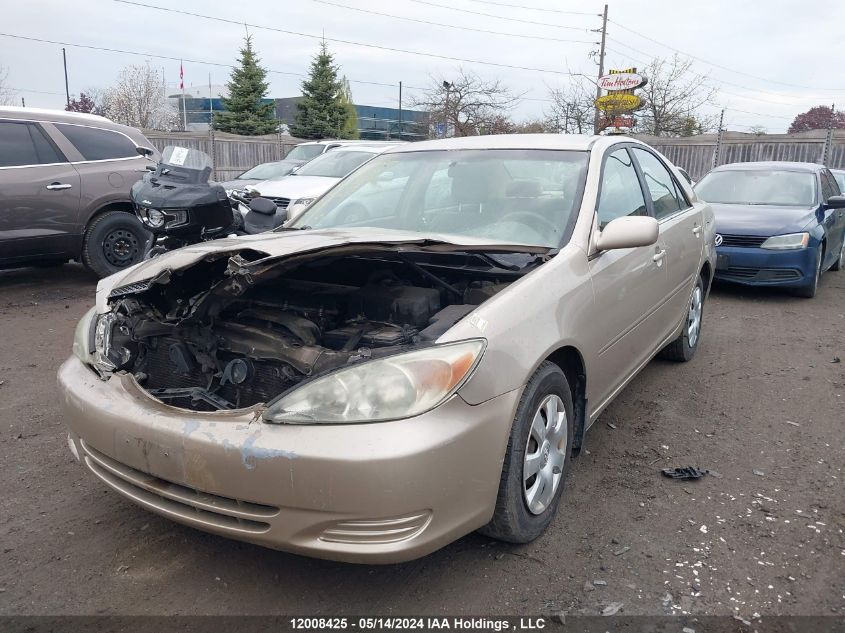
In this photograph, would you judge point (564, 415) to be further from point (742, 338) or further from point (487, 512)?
point (742, 338)

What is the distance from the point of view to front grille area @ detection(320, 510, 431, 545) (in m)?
1.99

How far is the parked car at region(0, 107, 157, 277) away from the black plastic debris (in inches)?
246

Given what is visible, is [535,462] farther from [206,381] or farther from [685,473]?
[206,381]

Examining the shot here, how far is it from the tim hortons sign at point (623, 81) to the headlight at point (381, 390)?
23865 mm

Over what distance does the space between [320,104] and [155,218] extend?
101 feet

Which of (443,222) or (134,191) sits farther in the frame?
(134,191)

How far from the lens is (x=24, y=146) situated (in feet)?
22.1

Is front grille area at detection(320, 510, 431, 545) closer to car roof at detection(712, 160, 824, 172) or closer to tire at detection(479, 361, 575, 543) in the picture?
tire at detection(479, 361, 575, 543)

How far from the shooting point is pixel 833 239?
825cm

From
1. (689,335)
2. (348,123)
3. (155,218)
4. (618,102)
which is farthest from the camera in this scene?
(348,123)

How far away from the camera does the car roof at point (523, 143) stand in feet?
11.9

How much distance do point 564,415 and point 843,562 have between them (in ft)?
3.92

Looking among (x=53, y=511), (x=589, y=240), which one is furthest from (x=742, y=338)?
(x=53, y=511)

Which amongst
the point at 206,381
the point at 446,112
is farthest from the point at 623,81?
the point at 206,381
